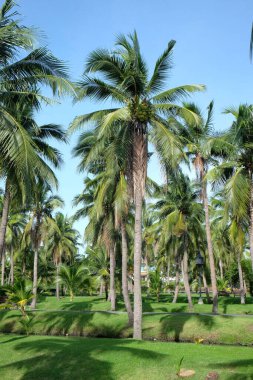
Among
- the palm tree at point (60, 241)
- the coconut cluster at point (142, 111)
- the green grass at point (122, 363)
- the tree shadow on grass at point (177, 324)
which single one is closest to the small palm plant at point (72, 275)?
the palm tree at point (60, 241)

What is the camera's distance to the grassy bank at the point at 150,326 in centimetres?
1834

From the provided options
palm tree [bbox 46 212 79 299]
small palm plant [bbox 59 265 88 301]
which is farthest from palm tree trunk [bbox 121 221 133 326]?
palm tree [bbox 46 212 79 299]

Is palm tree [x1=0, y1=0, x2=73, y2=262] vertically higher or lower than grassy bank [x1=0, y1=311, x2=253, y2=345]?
higher

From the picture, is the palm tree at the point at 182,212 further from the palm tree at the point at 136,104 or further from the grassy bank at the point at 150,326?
the palm tree at the point at 136,104

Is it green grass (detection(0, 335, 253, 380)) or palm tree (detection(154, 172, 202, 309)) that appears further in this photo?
palm tree (detection(154, 172, 202, 309))

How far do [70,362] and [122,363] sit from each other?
1.69 m

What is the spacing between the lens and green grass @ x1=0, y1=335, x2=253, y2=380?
33.1 feet

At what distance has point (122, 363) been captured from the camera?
1100 centimetres

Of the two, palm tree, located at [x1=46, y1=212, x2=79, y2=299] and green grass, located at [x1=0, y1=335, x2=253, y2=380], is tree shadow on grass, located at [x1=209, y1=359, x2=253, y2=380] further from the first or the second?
palm tree, located at [x1=46, y1=212, x2=79, y2=299]

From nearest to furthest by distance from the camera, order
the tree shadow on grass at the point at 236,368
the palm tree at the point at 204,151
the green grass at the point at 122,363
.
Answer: the tree shadow on grass at the point at 236,368
the green grass at the point at 122,363
the palm tree at the point at 204,151

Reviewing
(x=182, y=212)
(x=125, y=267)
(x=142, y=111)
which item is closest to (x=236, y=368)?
(x=142, y=111)

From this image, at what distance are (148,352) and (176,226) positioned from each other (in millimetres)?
18292

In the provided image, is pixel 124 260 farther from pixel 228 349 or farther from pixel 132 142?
pixel 228 349

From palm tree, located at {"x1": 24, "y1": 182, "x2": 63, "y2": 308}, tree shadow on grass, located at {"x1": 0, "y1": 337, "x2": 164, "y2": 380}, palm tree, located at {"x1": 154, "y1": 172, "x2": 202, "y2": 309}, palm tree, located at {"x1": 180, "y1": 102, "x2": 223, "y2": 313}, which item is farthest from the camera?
palm tree, located at {"x1": 24, "y1": 182, "x2": 63, "y2": 308}
